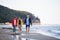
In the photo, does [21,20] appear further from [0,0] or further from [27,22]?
[0,0]

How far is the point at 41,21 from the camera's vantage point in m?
6.00

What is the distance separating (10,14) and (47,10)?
1.40 meters

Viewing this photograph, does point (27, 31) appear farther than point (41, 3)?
No

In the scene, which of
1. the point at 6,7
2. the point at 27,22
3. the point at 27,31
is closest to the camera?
the point at 27,22

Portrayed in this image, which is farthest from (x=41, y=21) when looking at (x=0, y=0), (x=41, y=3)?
(x=0, y=0)

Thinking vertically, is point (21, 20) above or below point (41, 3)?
below

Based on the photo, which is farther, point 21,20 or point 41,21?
point 41,21

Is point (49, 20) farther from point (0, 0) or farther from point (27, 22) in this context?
point (0, 0)

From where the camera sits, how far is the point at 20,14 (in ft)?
19.0

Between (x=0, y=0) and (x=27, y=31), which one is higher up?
(x=0, y=0)

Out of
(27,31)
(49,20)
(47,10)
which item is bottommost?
(27,31)

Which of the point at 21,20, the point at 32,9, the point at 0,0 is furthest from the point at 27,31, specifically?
the point at 0,0

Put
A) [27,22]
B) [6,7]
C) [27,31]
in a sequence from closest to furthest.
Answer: [27,22] → [27,31] → [6,7]

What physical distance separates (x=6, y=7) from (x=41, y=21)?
1394mm
